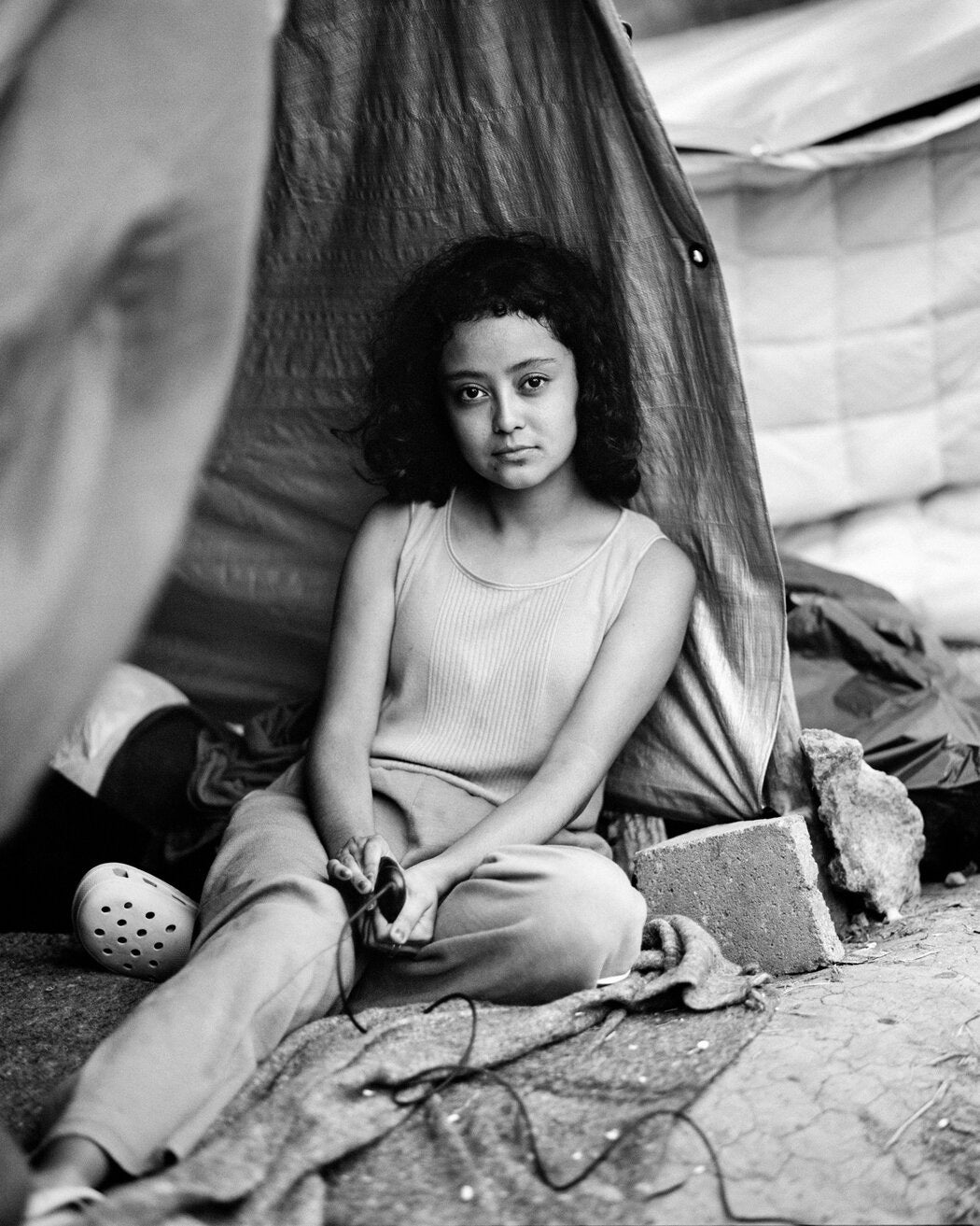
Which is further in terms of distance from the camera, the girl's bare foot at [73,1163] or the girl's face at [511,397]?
the girl's face at [511,397]

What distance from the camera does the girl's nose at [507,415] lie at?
217cm

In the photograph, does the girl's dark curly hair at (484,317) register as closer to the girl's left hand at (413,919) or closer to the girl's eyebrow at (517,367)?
the girl's eyebrow at (517,367)

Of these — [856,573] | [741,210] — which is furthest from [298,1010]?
[741,210]

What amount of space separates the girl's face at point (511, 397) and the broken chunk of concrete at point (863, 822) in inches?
25.2

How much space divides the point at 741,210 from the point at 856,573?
89 cm

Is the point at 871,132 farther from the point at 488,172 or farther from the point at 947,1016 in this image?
the point at 947,1016

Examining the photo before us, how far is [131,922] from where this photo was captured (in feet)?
7.06

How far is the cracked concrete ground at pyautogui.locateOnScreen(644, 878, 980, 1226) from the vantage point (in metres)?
1.52

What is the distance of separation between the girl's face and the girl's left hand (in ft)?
2.09

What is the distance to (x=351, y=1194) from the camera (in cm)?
150

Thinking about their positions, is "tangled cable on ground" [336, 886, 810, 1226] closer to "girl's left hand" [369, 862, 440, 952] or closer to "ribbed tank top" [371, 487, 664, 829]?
"girl's left hand" [369, 862, 440, 952]

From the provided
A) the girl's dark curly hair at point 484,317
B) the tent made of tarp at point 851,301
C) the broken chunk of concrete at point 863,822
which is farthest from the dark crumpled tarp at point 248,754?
the tent made of tarp at point 851,301

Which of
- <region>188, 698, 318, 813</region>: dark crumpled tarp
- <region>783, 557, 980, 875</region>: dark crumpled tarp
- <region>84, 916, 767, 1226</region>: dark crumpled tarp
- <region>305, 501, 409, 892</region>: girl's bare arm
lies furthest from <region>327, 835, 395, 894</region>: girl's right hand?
<region>783, 557, 980, 875</region>: dark crumpled tarp

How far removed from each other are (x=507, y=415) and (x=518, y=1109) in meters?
1.01
